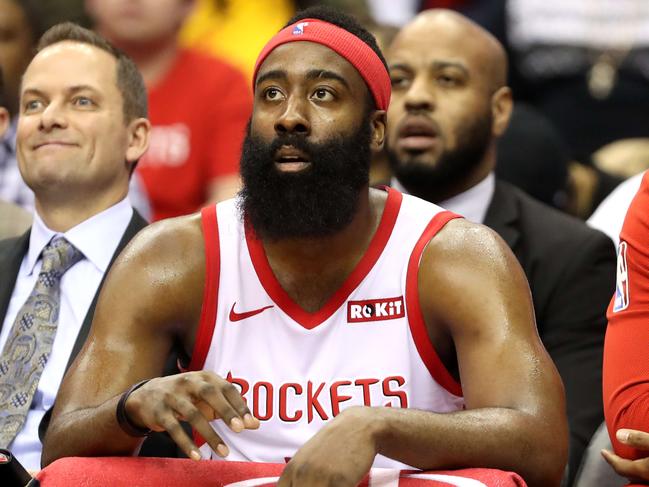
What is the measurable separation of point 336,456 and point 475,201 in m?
2.30

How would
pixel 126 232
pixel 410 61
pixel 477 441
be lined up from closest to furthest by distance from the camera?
pixel 477 441, pixel 126 232, pixel 410 61

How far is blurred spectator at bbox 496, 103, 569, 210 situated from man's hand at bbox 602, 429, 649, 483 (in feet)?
8.35

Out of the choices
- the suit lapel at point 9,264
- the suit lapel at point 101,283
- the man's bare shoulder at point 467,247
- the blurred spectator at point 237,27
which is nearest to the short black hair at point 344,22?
the man's bare shoulder at point 467,247

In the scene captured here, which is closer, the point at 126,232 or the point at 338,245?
the point at 338,245

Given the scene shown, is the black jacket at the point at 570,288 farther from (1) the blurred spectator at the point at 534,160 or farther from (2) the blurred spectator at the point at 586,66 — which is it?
(2) the blurred spectator at the point at 586,66

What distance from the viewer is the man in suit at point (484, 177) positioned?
4.32m

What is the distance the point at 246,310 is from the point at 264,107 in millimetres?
510

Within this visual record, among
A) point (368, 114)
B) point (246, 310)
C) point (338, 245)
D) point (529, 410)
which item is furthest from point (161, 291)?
point (529, 410)

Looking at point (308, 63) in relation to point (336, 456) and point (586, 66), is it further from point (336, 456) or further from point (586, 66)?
point (586, 66)

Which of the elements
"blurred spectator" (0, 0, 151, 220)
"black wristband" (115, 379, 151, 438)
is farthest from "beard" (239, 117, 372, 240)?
"blurred spectator" (0, 0, 151, 220)

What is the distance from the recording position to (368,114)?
3.36m

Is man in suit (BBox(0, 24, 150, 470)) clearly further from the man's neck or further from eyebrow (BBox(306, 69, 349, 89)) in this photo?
eyebrow (BBox(306, 69, 349, 89))

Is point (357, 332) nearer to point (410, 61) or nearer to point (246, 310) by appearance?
point (246, 310)

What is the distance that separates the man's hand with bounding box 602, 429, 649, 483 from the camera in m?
2.97
